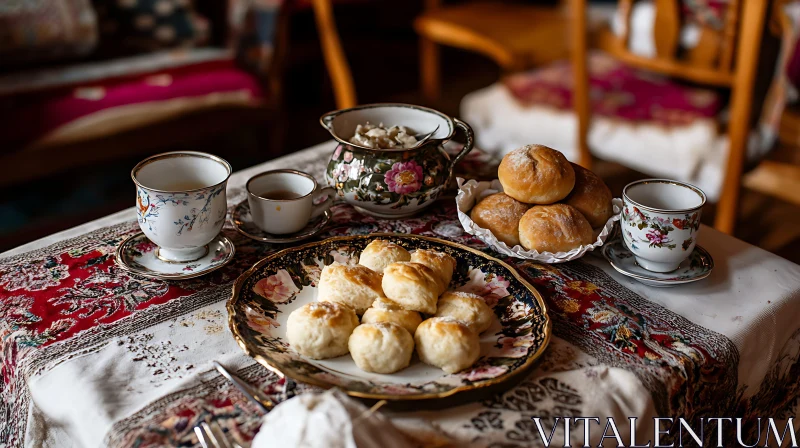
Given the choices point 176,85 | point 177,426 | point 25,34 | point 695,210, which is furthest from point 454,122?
point 25,34

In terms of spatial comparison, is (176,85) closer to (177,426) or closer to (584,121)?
(584,121)

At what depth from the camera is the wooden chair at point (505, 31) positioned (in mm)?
2346

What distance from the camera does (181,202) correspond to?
0.78 meters

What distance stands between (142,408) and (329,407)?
196mm

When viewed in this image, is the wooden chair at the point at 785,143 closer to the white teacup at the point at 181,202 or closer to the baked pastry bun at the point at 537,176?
the baked pastry bun at the point at 537,176

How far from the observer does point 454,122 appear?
0.98 metres

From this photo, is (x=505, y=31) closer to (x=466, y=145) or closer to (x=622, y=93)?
(x=622, y=93)

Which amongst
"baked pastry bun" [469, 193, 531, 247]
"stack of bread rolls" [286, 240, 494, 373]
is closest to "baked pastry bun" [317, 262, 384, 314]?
"stack of bread rolls" [286, 240, 494, 373]

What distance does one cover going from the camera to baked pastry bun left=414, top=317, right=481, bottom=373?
0.64 metres

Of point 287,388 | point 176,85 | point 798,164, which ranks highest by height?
point 287,388

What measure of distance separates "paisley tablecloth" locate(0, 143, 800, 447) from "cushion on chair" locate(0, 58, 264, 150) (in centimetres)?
104

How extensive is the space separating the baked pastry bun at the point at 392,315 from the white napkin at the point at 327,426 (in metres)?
0.12

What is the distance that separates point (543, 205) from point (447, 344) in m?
0.30

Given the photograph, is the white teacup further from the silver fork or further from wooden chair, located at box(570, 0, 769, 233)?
wooden chair, located at box(570, 0, 769, 233)
